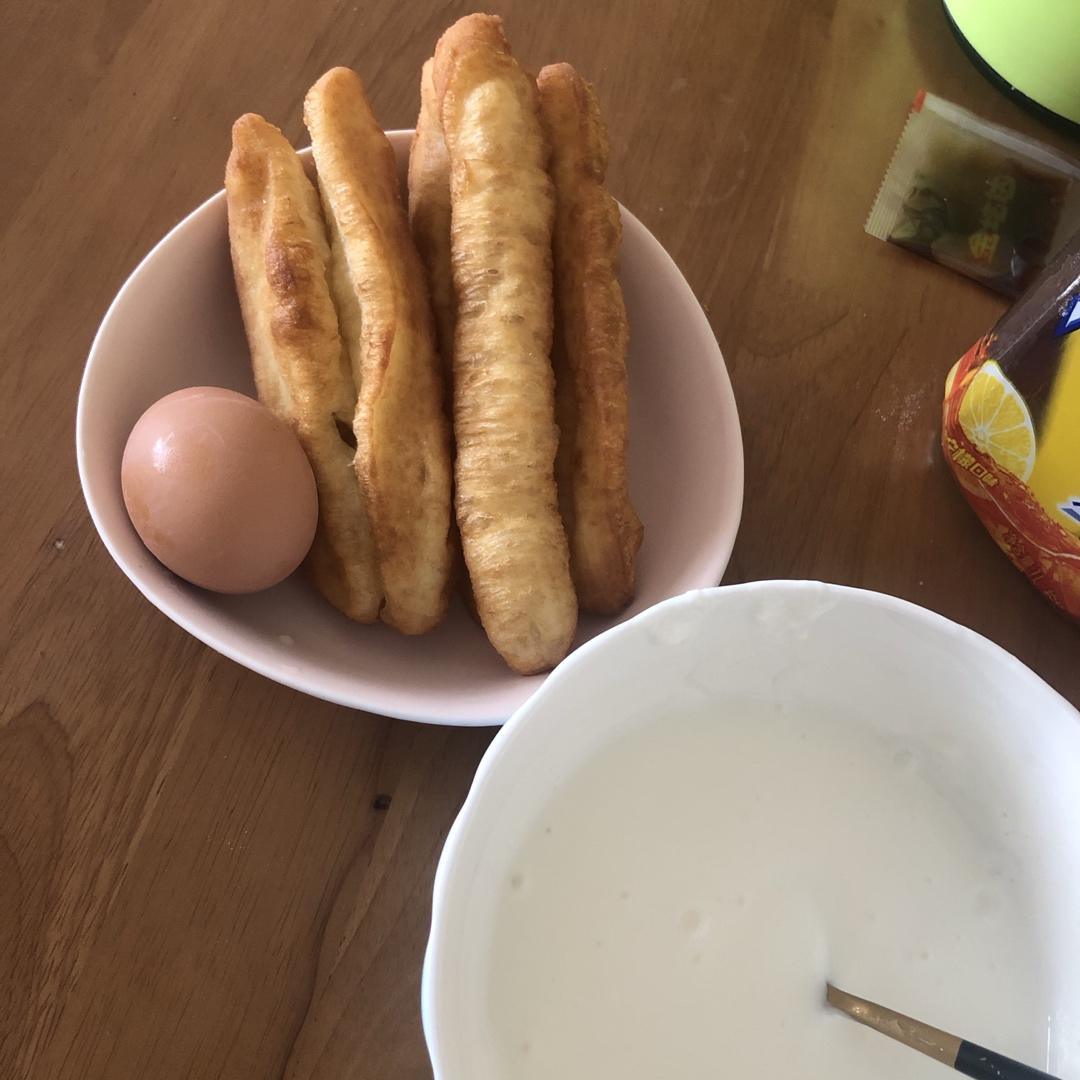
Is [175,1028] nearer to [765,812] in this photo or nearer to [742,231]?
[765,812]

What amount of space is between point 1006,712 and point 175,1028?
1.34 feet

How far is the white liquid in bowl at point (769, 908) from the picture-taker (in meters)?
0.41

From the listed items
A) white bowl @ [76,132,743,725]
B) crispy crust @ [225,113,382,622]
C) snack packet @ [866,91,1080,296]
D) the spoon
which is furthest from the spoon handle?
snack packet @ [866,91,1080,296]

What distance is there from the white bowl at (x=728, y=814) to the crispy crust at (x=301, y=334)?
0.59 feet

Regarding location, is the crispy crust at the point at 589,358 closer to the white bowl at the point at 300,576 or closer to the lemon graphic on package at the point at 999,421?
the white bowl at the point at 300,576

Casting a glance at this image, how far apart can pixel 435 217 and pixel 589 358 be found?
0.42 feet

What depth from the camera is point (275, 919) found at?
488mm

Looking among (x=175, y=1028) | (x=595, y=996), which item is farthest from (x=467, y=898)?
(x=175, y=1028)

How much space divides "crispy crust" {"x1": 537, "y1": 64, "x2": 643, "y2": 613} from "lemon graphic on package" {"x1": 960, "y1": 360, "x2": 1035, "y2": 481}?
0.21 metres

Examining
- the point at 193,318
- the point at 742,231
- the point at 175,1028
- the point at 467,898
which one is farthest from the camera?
the point at 742,231

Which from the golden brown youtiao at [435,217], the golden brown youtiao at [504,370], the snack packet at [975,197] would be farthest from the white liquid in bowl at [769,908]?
the snack packet at [975,197]

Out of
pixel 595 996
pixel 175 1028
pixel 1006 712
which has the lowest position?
pixel 175 1028

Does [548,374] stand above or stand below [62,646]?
above

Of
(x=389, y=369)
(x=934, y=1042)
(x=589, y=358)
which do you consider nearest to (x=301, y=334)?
(x=389, y=369)
